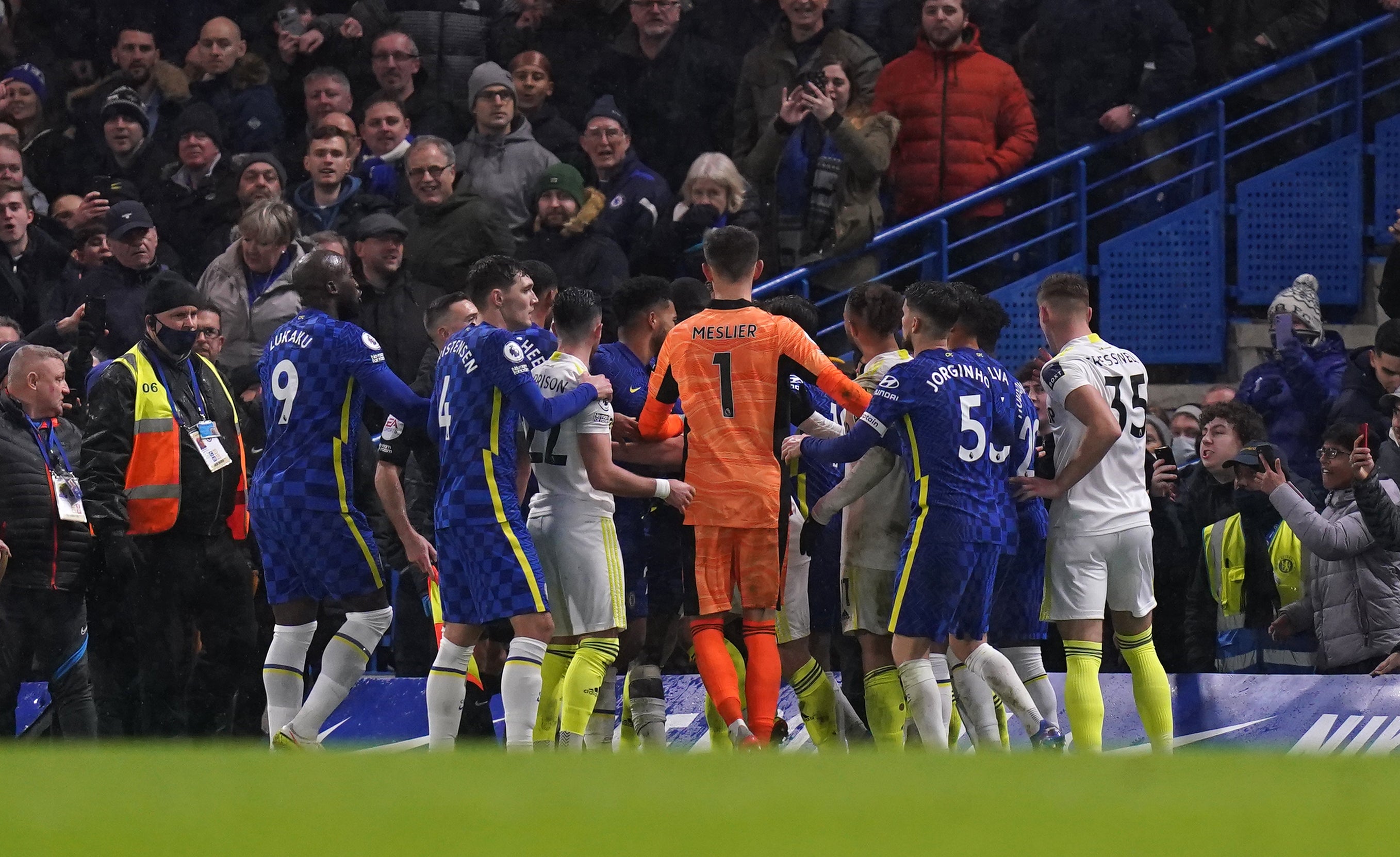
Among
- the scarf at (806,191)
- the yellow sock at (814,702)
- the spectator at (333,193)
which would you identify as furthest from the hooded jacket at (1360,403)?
the spectator at (333,193)

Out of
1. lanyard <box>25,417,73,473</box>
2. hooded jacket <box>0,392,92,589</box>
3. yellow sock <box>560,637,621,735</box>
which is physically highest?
lanyard <box>25,417,73,473</box>

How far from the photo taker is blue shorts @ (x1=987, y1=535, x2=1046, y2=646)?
7543 mm

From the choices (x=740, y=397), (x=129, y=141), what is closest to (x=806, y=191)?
(x=740, y=397)

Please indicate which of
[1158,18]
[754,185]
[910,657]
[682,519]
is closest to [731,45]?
[754,185]

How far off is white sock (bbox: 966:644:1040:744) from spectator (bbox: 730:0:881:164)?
5001 millimetres

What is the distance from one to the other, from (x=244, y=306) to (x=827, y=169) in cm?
364

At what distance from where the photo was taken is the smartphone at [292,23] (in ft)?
40.7

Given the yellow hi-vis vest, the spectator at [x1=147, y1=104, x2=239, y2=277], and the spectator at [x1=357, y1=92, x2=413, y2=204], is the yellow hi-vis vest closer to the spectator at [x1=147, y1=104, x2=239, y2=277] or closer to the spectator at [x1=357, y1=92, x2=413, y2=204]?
the spectator at [x1=357, y1=92, x2=413, y2=204]

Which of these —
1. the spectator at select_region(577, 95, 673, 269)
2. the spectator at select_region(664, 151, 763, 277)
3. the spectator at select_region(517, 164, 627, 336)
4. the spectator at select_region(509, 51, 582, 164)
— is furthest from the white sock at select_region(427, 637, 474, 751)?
the spectator at select_region(509, 51, 582, 164)

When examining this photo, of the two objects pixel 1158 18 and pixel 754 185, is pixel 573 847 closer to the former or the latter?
pixel 754 185

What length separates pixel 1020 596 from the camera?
7.58 meters

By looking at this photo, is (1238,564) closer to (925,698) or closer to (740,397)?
(925,698)

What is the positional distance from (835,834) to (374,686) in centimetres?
674

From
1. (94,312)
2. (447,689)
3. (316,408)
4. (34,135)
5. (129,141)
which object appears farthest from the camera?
(34,135)
